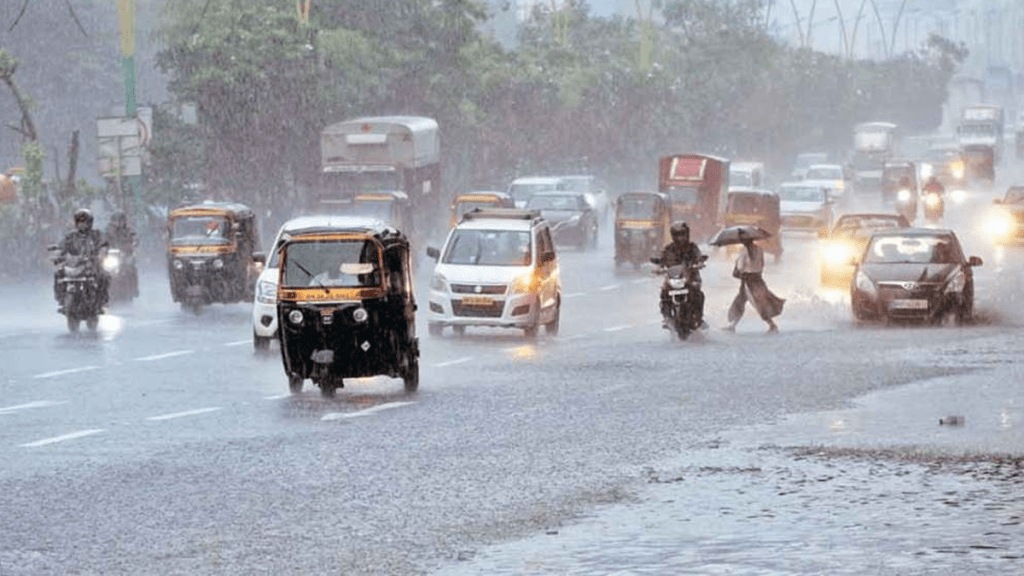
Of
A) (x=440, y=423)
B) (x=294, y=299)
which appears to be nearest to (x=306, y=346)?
(x=294, y=299)

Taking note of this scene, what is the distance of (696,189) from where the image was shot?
211 feet

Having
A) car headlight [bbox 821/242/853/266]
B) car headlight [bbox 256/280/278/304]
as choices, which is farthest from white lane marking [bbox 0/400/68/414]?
car headlight [bbox 821/242/853/266]

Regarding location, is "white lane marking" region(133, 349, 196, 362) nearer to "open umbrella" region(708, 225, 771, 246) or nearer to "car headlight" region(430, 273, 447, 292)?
"car headlight" region(430, 273, 447, 292)

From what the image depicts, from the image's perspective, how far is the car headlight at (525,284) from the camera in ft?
104

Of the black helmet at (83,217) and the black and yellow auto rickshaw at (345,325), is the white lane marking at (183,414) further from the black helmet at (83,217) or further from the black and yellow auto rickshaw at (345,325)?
the black helmet at (83,217)

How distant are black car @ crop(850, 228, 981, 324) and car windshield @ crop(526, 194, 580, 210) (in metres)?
26.6

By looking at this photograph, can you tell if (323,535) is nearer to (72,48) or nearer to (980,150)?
(72,48)

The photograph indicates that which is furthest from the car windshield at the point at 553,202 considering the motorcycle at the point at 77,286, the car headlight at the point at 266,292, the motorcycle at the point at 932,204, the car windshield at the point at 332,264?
the car windshield at the point at 332,264

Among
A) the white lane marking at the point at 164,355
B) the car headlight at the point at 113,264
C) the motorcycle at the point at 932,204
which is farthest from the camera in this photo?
the motorcycle at the point at 932,204

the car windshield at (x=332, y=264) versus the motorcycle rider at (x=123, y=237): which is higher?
the car windshield at (x=332, y=264)

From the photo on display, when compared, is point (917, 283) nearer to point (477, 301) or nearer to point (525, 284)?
point (525, 284)

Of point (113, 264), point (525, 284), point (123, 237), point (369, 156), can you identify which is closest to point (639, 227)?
point (369, 156)

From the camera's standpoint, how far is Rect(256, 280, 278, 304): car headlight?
29.3 metres

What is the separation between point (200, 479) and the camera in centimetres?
1562
